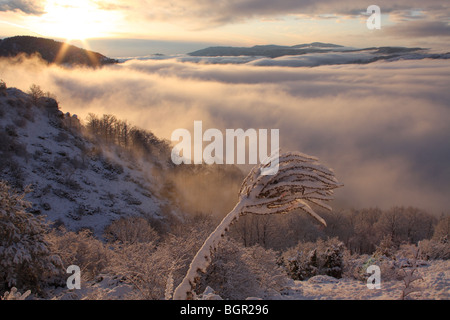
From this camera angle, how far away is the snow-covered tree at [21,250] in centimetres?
1027

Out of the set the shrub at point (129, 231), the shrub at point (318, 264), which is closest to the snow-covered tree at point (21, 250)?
the shrub at point (318, 264)

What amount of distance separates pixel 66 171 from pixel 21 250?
46.6 meters

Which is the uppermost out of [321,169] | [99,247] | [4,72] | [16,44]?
[16,44]

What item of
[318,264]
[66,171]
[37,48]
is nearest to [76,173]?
[66,171]

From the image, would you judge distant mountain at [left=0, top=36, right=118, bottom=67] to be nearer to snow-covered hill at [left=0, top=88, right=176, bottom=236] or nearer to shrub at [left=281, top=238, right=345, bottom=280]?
snow-covered hill at [left=0, top=88, right=176, bottom=236]

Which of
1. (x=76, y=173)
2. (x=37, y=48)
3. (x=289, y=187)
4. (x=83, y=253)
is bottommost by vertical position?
(x=76, y=173)

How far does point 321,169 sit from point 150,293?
26.1 ft

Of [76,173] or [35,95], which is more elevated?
[35,95]

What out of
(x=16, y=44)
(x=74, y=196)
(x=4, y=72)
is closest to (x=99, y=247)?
(x=74, y=196)

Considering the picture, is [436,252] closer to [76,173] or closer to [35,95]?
[76,173]

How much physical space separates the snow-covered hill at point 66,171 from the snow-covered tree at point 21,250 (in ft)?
112

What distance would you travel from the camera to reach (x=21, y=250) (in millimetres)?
10547
